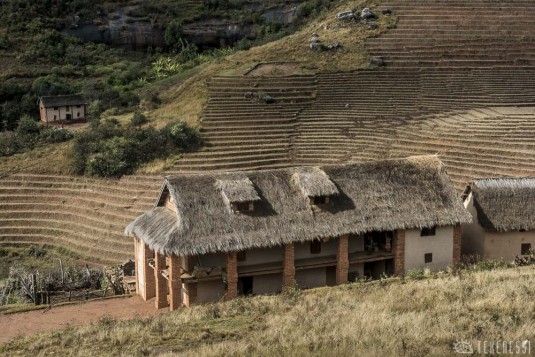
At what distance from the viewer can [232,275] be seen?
22.8 metres

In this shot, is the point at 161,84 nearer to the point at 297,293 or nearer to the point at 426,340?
the point at 297,293

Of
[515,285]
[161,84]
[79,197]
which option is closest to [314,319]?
[515,285]

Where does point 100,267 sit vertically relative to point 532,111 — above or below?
below

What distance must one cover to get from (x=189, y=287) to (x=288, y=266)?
3.48 metres

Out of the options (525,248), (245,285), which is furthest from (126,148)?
(525,248)

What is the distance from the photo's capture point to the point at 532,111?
44.7 metres

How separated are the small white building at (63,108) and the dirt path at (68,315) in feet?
125

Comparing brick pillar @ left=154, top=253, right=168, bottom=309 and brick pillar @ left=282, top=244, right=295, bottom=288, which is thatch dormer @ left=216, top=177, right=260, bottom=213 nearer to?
brick pillar @ left=282, top=244, right=295, bottom=288

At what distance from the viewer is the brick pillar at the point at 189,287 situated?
76.5ft

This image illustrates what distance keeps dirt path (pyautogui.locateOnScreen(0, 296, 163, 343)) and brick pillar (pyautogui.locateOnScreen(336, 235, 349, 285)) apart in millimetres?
6274

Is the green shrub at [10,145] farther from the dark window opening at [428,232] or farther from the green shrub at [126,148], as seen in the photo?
the dark window opening at [428,232]

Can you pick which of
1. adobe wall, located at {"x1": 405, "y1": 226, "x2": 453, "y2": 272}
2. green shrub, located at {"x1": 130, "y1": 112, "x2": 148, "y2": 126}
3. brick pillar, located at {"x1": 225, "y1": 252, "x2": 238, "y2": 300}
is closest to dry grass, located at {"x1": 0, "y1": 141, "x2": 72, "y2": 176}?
green shrub, located at {"x1": 130, "y1": 112, "x2": 148, "y2": 126}

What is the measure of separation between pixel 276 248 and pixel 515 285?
362 inches

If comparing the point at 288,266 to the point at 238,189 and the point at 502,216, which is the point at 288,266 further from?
the point at 502,216
